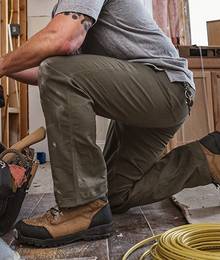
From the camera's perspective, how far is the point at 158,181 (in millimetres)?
1309

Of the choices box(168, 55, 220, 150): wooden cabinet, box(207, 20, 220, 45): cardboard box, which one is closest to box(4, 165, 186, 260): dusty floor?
box(168, 55, 220, 150): wooden cabinet

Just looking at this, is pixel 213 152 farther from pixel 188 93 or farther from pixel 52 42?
pixel 52 42

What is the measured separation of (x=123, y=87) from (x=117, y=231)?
433 mm

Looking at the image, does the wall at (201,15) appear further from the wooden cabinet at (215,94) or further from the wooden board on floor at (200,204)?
the wooden board on floor at (200,204)

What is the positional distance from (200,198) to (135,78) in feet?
2.16

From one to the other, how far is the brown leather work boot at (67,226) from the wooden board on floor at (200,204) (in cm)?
31

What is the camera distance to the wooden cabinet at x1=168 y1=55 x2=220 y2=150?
2732 millimetres

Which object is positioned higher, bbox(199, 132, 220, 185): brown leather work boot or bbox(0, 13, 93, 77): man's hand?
bbox(0, 13, 93, 77): man's hand

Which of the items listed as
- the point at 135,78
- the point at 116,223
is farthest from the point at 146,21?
the point at 116,223

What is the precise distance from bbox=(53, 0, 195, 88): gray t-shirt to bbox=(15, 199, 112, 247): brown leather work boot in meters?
0.46

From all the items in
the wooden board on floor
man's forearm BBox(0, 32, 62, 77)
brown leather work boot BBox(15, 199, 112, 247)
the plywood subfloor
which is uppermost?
man's forearm BBox(0, 32, 62, 77)

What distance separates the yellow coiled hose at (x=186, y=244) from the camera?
2.69ft

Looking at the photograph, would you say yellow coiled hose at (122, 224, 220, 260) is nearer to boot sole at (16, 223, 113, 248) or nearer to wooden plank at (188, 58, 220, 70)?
boot sole at (16, 223, 113, 248)

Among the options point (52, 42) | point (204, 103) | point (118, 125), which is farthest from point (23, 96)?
point (52, 42)
